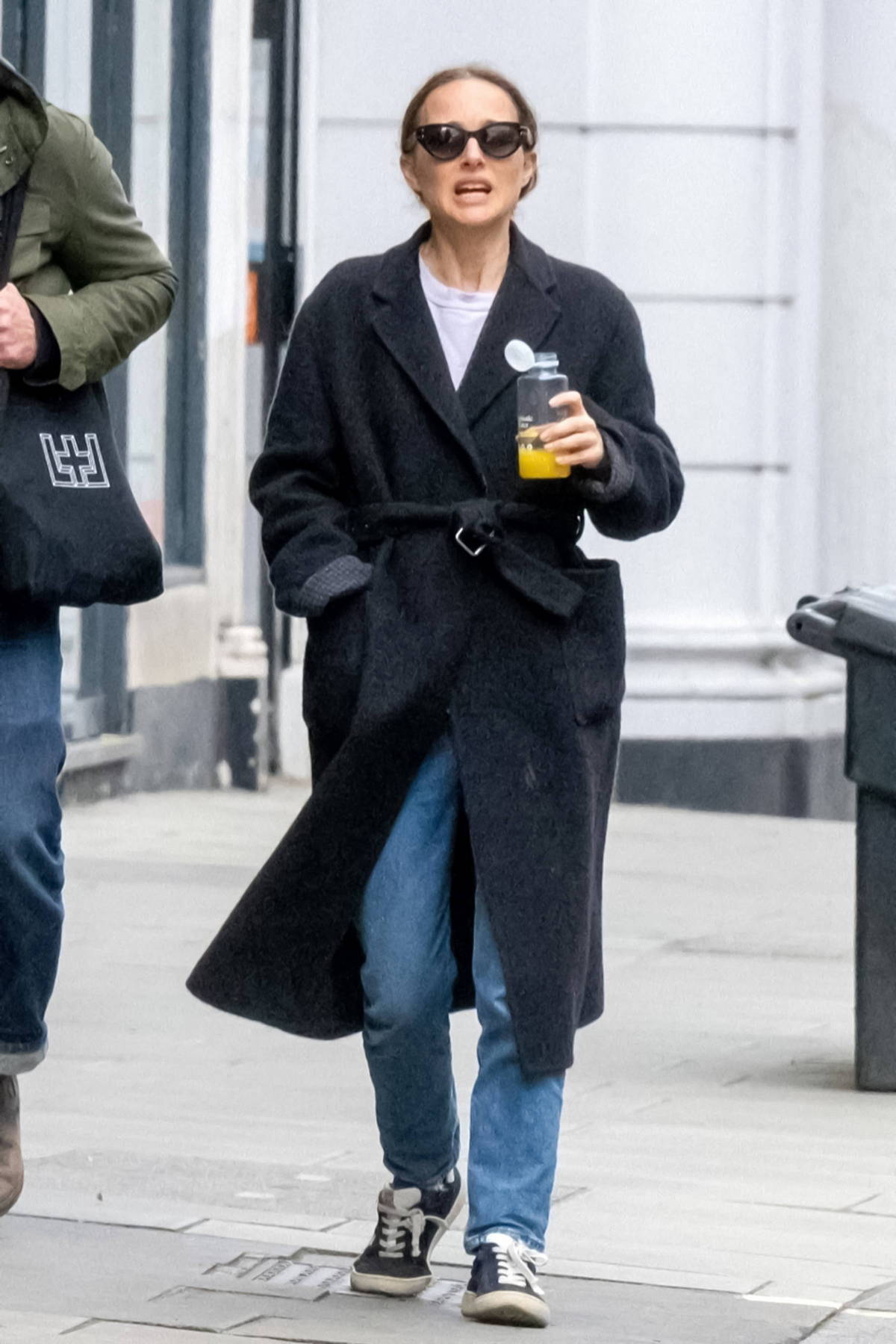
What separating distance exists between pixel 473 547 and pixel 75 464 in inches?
26.2

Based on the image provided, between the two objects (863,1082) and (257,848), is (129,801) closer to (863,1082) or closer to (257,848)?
(257,848)

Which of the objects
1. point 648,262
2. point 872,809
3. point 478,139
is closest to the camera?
point 478,139

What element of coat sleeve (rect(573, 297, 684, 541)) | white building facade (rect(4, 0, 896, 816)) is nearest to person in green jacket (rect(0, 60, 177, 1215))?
coat sleeve (rect(573, 297, 684, 541))

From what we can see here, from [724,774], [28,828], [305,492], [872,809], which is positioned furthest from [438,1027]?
[724,774]

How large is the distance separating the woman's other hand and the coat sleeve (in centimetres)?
8

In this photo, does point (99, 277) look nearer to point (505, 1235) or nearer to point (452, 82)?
point (452, 82)

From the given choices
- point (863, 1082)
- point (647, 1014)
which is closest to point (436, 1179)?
point (863, 1082)

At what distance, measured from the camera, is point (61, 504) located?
4.32m

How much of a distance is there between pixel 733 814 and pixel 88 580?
24.1 ft

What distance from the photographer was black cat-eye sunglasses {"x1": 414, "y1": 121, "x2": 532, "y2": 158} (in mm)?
4148

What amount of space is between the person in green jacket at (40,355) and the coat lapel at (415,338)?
471mm

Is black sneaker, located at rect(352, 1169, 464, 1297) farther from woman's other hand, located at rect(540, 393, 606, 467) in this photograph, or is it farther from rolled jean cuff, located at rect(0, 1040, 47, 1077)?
woman's other hand, located at rect(540, 393, 606, 467)

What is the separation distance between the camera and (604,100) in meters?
11.5

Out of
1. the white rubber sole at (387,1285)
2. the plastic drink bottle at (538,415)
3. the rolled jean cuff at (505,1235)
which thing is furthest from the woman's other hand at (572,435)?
the white rubber sole at (387,1285)
